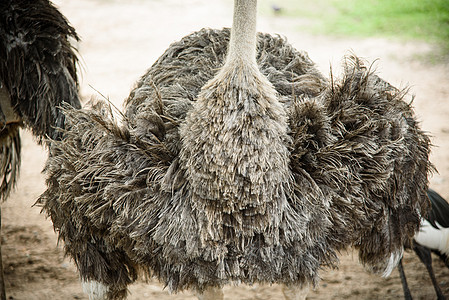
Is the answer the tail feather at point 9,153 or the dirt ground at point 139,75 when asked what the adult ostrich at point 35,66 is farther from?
the dirt ground at point 139,75

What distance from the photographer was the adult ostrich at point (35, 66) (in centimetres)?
278

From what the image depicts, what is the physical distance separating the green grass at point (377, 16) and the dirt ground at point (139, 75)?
0.29 m

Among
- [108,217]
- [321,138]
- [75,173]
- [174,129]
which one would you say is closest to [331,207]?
[321,138]

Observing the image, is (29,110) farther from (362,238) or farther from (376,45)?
(376,45)

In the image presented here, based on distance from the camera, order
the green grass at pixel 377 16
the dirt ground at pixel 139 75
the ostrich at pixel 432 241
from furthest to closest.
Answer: the green grass at pixel 377 16, the dirt ground at pixel 139 75, the ostrich at pixel 432 241

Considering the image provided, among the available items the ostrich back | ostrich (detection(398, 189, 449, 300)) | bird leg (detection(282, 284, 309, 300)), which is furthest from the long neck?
ostrich (detection(398, 189, 449, 300))

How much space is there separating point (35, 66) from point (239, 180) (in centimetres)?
140

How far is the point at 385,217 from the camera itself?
7.77 ft

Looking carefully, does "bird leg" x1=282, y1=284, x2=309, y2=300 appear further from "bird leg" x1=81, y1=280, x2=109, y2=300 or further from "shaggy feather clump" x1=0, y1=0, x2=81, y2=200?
"shaggy feather clump" x1=0, y1=0, x2=81, y2=200

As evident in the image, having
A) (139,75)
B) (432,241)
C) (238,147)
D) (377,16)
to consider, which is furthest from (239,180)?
(377,16)

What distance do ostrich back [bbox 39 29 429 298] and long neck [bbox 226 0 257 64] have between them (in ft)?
1.06

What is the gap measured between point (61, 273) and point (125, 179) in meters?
1.80

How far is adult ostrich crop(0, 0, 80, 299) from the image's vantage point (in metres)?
2.78

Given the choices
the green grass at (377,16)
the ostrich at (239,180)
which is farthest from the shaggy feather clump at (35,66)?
the green grass at (377,16)
